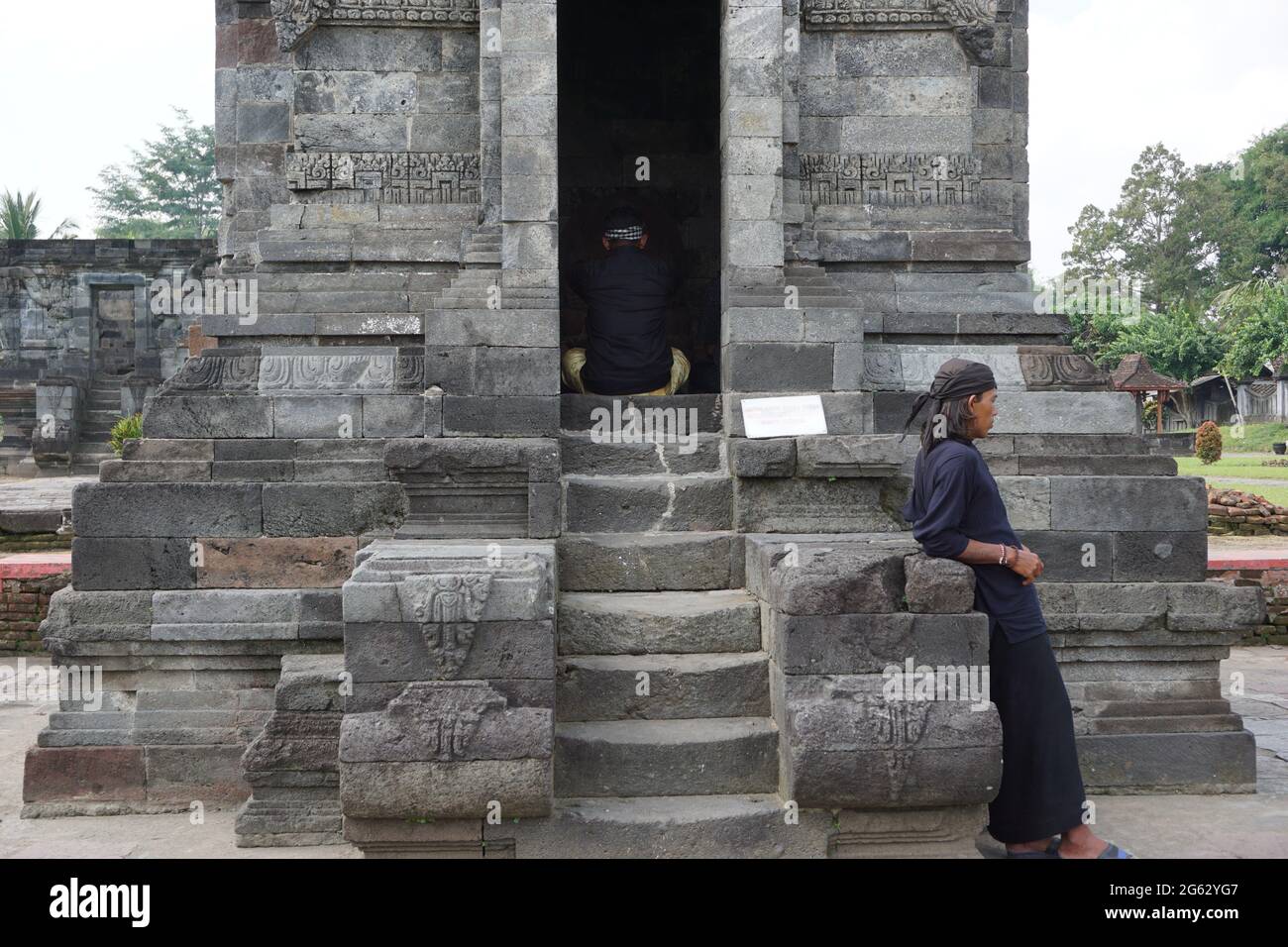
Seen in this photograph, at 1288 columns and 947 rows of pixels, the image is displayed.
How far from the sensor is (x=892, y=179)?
24.5 ft

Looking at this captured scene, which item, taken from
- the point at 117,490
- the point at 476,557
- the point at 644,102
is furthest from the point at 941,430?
the point at 644,102

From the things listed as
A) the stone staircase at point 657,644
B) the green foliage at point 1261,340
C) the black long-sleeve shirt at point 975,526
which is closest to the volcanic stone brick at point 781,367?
the stone staircase at point 657,644

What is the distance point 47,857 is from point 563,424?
3.39m

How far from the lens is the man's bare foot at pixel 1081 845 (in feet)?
15.4

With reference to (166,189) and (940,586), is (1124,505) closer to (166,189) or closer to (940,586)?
(940,586)

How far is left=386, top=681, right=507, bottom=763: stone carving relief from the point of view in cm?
444

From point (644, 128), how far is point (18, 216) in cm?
3943

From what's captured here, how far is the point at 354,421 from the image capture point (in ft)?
20.7

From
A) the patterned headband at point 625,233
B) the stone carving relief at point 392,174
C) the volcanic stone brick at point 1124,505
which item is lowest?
the volcanic stone brick at point 1124,505

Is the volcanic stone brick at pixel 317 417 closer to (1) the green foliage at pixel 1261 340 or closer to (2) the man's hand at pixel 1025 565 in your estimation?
(2) the man's hand at pixel 1025 565

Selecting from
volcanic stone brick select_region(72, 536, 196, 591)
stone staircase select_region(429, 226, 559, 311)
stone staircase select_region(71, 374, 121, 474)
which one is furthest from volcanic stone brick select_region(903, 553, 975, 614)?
stone staircase select_region(71, 374, 121, 474)

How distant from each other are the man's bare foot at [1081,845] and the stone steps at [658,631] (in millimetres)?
1531

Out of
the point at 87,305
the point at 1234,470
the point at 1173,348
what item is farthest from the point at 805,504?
the point at 1173,348

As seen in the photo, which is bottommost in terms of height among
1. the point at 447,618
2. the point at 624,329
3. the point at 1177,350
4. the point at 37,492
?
the point at 37,492
